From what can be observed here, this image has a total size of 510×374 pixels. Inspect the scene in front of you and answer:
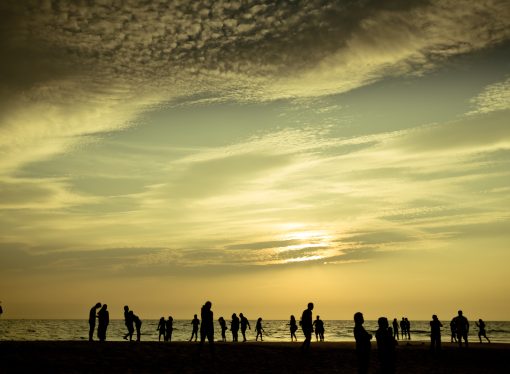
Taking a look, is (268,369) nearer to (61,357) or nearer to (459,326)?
(61,357)

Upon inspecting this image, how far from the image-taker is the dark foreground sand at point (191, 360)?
17.5m

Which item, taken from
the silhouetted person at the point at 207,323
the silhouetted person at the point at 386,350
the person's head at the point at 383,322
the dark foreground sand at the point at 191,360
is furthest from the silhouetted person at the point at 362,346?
the silhouetted person at the point at 207,323

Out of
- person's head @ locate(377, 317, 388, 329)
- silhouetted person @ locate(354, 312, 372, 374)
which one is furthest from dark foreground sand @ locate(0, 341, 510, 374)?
person's head @ locate(377, 317, 388, 329)

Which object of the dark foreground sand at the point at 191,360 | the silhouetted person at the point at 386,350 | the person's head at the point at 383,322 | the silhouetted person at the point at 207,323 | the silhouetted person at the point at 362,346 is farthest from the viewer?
the silhouetted person at the point at 207,323

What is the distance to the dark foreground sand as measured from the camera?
57.4ft

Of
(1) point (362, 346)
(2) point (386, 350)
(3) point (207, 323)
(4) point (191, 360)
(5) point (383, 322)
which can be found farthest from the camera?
(3) point (207, 323)

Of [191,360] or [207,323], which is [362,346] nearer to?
[207,323]

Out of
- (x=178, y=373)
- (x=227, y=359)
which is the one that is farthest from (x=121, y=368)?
(x=227, y=359)

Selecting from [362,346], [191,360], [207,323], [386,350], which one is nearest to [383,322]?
[386,350]

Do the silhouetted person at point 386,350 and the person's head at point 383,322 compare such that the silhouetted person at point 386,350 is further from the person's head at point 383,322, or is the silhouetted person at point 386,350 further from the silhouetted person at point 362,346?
the silhouetted person at point 362,346

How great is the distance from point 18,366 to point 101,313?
944 cm

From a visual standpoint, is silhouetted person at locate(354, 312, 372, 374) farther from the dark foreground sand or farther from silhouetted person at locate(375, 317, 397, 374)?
the dark foreground sand

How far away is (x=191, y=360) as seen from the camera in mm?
19922

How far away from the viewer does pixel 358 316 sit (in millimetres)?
13523
